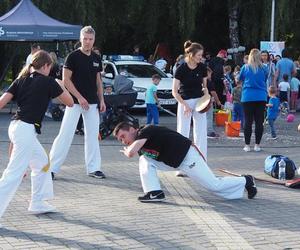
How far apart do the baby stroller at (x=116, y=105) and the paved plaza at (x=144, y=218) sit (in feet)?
11.6

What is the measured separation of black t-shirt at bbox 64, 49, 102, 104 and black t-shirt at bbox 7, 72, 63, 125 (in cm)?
196

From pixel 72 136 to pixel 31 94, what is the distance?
84.3 inches

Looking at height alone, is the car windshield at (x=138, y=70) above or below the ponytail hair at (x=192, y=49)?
below

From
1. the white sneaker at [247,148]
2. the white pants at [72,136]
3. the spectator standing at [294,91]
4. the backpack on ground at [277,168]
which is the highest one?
the white pants at [72,136]

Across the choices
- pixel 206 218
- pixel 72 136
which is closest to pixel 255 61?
pixel 72 136

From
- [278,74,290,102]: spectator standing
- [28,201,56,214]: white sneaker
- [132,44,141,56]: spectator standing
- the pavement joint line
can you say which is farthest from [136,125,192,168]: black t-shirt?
[132,44,141,56]: spectator standing

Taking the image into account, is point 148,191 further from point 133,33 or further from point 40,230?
point 133,33

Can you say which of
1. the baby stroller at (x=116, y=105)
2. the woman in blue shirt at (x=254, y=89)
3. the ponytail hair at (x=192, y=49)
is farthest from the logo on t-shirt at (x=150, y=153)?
the baby stroller at (x=116, y=105)

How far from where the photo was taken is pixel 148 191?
7.07 metres

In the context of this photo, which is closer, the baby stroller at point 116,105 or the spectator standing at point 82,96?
the spectator standing at point 82,96

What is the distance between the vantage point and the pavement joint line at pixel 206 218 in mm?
5688

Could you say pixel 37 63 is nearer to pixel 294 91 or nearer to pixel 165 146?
pixel 165 146

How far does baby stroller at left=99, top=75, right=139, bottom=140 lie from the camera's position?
1273cm

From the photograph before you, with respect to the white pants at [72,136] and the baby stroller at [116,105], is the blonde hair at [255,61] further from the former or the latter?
the white pants at [72,136]
